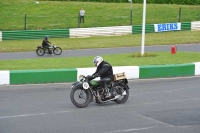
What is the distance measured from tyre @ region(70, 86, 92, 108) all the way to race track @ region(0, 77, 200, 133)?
16 cm

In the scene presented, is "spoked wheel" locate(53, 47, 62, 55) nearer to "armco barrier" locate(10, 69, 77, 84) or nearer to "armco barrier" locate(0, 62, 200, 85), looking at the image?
"armco barrier" locate(0, 62, 200, 85)

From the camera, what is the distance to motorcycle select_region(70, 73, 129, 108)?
513 inches

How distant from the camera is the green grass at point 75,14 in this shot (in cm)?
4119

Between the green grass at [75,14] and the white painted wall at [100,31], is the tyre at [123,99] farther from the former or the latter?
the green grass at [75,14]

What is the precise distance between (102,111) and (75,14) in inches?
1313

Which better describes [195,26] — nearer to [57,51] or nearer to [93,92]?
[57,51]

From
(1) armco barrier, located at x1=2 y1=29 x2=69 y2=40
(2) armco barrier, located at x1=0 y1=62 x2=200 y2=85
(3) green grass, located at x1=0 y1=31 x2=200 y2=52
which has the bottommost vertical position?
(2) armco barrier, located at x1=0 y1=62 x2=200 y2=85

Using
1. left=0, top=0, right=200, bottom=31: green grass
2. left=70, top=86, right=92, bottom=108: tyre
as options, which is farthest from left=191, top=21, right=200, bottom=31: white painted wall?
left=70, top=86, right=92, bottom=108: tyre

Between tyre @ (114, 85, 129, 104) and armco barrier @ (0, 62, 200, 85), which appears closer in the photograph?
tyre @ (114, 85, 129, 104)

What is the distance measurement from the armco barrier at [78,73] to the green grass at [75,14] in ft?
71.0

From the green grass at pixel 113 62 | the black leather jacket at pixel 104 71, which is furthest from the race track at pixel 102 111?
the green grass at pixel 113 62

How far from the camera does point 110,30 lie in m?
37.3

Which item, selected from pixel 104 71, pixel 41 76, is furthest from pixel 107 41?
pixel 104 71

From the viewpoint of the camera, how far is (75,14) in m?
45.3
